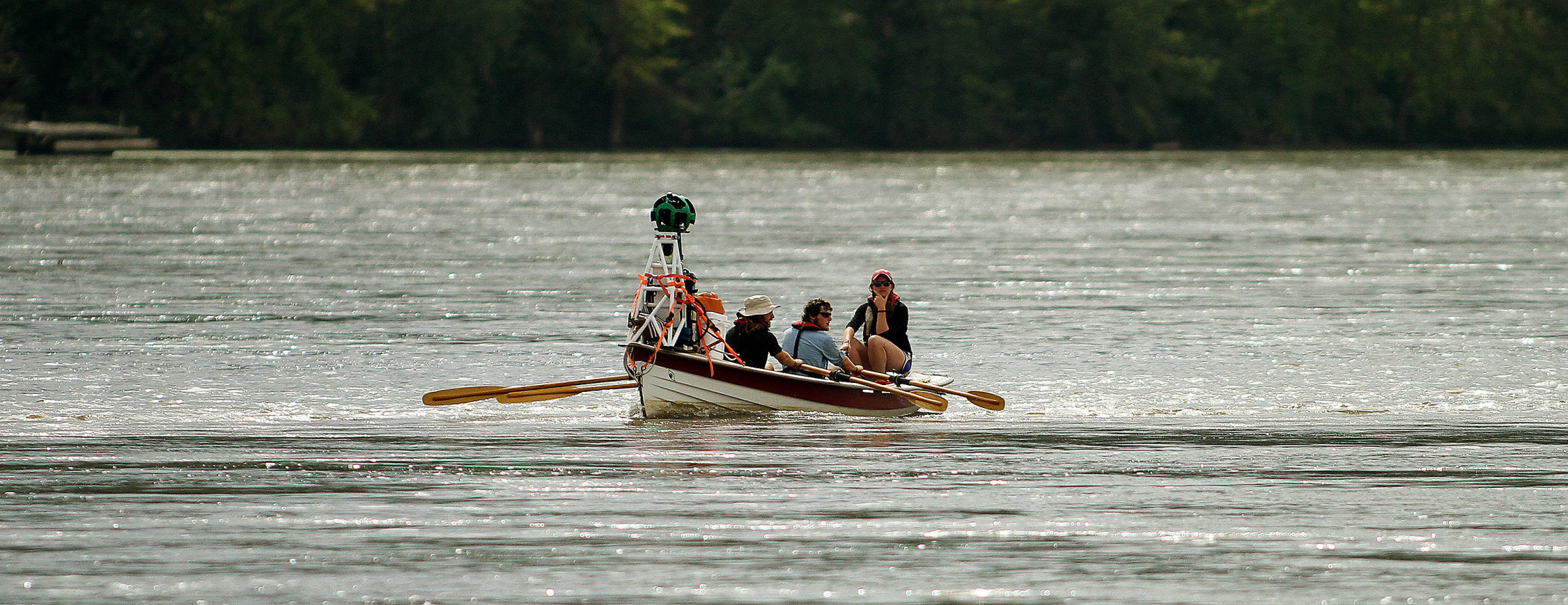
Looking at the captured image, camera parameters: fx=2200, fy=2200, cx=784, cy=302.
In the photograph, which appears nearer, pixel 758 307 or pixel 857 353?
pixel 758 307

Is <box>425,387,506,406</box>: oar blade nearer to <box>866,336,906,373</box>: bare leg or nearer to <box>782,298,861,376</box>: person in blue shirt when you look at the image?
<box>782,298,861,376</box>: person in blue shirt

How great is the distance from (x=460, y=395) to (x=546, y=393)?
684mm

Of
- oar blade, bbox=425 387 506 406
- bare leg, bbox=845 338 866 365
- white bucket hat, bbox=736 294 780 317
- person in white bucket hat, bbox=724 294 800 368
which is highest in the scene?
white bucket hat, bbox=736 294 780 317

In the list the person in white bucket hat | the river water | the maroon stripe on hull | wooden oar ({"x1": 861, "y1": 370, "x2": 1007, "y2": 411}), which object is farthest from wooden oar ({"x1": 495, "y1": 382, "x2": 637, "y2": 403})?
wooden oar ({"x1": 861, "y1": 370, "x2": 1007, "y2": 411})

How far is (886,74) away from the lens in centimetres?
12431

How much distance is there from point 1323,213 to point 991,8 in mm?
70572

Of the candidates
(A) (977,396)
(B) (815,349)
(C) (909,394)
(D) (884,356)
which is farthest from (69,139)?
(A) (977,396)

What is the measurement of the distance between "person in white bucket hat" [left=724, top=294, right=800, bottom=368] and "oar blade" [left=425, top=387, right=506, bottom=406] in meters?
1.94

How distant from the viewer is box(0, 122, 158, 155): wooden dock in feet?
337

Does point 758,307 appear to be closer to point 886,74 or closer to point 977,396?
point 977,396

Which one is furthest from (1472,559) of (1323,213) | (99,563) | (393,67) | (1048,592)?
(393,67)

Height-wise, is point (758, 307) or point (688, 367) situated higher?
point (758, 307)

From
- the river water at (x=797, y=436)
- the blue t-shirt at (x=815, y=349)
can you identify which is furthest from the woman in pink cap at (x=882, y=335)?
the river water at (x=797, y=436)

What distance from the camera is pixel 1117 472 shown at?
14.0 m
